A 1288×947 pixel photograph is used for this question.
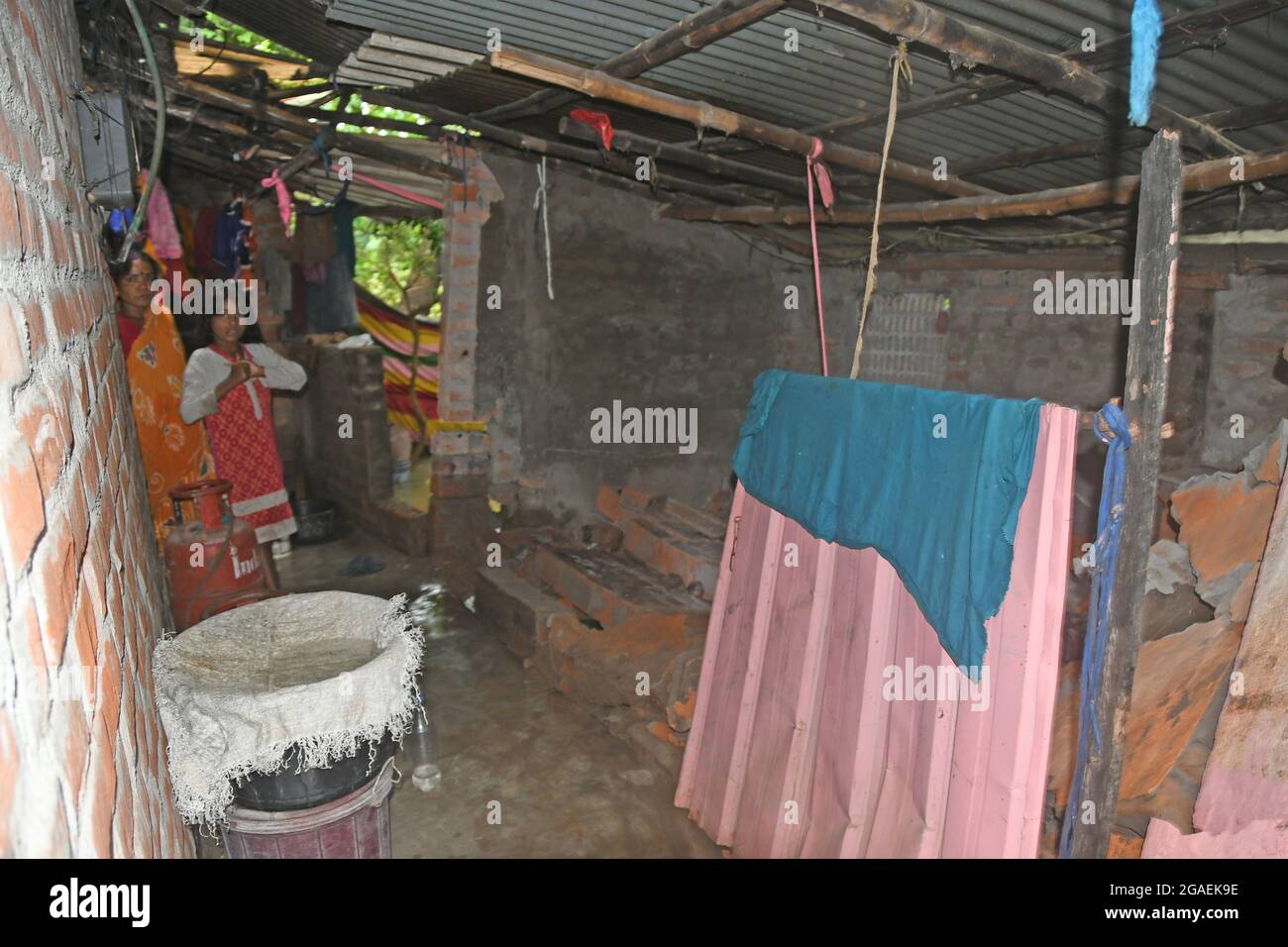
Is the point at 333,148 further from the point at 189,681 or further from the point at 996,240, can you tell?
the point at 996,240

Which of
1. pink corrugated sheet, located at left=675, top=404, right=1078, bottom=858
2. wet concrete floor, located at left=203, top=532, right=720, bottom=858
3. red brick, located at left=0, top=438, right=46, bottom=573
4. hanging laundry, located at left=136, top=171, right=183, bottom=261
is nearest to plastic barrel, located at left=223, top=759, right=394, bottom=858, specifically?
wet concrete floor, located at left=203, top=532, right=720, bottom=858

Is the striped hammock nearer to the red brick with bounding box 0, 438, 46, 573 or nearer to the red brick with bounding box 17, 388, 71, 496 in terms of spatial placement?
the red brick with bounding box 17, 388, 71, 496

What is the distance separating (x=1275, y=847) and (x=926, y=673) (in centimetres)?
125

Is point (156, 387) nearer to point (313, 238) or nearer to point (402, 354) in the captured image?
point (313, 238)

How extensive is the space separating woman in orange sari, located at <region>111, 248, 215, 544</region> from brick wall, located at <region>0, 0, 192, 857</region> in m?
3.32

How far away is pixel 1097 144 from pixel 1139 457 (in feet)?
6.72

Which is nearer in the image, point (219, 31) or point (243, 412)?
point (219, 31)

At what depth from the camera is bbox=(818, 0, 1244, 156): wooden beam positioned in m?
2.32

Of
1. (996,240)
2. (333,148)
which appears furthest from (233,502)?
(996,240)

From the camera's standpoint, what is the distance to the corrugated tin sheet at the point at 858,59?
8.45 feet

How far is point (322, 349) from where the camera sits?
9000mm

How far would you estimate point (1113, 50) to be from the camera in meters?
2.60

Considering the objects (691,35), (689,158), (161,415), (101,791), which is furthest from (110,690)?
(161,415)
